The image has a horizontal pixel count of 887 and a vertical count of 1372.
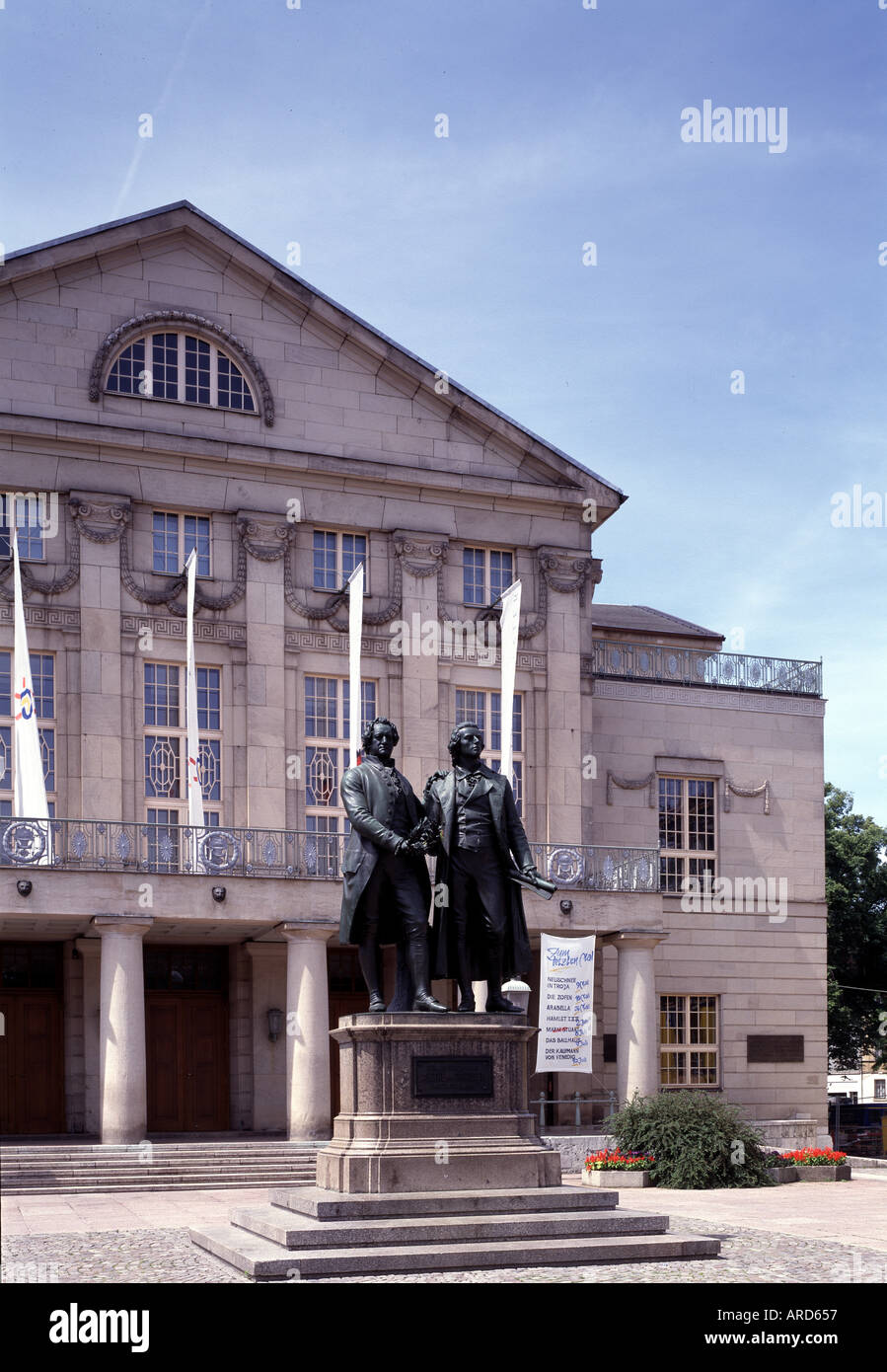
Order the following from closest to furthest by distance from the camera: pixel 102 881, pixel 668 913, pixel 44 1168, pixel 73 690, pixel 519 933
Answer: pixel 519 933 → pixel 44 1168 → pixel 102 881 → pixel 73 690 → pixel 668 913

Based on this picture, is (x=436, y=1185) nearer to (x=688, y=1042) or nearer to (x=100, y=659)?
(x=100, y=659)

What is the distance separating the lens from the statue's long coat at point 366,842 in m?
14.8

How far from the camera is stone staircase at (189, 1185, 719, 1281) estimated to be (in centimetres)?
1252

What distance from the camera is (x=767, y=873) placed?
3766 centimetres

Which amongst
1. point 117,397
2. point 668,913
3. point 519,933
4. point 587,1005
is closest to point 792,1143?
point 668,913

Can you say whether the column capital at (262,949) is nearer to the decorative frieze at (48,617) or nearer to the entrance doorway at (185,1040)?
the entrance doorway at (185,1040)

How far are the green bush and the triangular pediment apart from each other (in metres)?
14.4

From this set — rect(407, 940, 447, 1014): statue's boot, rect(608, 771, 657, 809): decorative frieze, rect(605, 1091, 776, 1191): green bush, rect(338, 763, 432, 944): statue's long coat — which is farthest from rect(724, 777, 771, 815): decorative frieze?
rect(407, 940, 447, 1014): statue's boot

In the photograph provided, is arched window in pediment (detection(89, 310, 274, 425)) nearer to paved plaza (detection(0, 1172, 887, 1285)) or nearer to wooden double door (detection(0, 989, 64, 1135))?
wooden double door (detection(0, 989, 64, 1135))

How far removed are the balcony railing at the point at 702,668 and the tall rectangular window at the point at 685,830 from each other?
220 centimetres

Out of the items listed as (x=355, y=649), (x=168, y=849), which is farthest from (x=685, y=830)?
(x=168, y=849)

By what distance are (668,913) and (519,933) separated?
2176 centimetres

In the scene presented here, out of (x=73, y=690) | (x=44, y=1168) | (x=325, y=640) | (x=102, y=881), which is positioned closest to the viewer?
(x=44, y=1168)

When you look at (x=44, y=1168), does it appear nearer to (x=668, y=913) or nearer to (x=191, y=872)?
(x=191, y=872)
